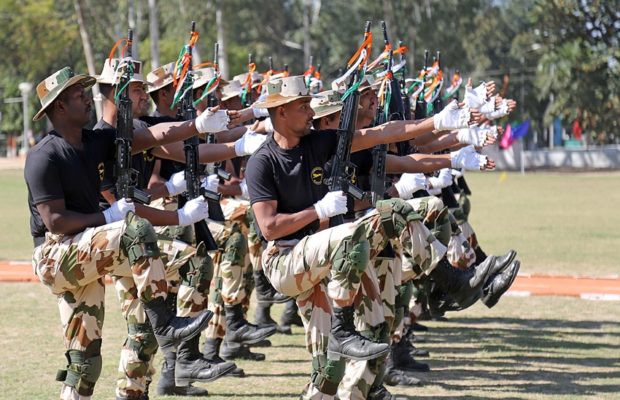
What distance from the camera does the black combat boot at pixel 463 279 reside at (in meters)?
9.21

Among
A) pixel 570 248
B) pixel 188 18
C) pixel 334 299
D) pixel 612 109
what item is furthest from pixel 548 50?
pixel 334 299

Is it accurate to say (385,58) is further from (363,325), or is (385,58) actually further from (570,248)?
(570,248)

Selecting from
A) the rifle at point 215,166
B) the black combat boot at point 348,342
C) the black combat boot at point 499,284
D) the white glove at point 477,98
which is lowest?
the black combat boot at point 499,284

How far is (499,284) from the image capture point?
9273 millimetres

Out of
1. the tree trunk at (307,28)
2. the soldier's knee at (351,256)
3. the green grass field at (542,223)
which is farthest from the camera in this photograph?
the tree trunk at (307,28)

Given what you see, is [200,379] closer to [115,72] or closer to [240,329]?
[240,329]

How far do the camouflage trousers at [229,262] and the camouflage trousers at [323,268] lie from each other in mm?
2782

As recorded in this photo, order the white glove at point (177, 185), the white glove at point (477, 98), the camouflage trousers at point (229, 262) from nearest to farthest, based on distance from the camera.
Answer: the white glove at point (477, 98) < the white glove at point (177, 185) < the camouflage trousers at point (229, 262)

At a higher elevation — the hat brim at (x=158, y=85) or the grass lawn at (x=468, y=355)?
the hat brim at (x=158, y=85)

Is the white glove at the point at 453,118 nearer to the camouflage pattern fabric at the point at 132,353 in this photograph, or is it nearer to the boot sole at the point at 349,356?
the boot sole at the point at 349,356

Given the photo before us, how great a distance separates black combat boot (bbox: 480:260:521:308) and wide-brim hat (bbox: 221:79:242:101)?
360 centimetres

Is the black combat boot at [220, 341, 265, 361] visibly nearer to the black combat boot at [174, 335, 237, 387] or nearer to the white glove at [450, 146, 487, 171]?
the black combat boot at [174, 335, 237, 387]

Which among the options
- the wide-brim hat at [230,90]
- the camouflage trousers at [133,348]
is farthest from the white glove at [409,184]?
the wide-brim hat at [230,90]

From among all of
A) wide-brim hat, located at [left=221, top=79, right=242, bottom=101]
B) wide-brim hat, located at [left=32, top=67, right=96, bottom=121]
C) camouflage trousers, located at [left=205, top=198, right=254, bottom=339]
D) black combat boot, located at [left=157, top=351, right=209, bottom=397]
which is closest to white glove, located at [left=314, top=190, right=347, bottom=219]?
wide-brim hat, located at [left=32, top=67, right=96, bottom=121]
